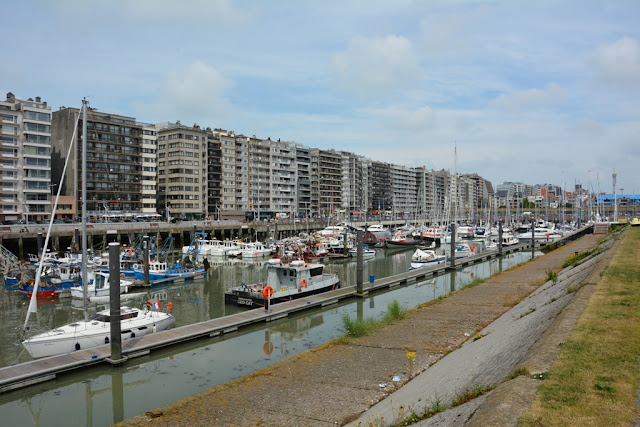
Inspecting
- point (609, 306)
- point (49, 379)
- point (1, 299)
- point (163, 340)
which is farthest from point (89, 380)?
point (1, 299)

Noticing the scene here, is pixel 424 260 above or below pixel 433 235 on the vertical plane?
below

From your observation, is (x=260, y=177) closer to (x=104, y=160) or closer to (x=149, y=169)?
(x=149, y=169)

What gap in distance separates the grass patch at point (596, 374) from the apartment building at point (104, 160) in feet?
294

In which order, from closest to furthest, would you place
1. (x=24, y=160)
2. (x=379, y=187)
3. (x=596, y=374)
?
1. (x=596, y=374)
2. (x=24, y=160)
3. (x=379, y=187)

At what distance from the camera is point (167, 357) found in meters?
21.9

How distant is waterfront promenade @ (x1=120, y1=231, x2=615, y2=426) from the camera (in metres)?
13.3

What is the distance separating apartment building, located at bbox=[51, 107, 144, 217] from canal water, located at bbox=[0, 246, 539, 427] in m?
56.1

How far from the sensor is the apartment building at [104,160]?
9181cm

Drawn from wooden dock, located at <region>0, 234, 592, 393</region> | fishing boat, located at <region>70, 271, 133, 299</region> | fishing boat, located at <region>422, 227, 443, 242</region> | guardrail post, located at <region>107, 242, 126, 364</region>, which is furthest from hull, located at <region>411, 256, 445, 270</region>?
guardrail post, located at <region>107, 242, 126, 364</region>

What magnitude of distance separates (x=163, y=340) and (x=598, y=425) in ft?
63.2

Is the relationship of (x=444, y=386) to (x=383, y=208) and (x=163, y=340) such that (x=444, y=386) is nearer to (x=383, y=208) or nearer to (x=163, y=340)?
(x=163, y=340)

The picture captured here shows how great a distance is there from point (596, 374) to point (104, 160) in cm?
9720

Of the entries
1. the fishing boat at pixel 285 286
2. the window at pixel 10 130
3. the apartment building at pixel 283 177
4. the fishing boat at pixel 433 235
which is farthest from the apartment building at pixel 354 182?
the fishing boat at pixel 285 286

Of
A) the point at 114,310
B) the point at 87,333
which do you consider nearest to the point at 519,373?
the point at 114,310
